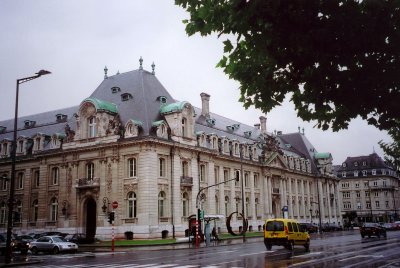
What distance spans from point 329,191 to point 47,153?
64771mm

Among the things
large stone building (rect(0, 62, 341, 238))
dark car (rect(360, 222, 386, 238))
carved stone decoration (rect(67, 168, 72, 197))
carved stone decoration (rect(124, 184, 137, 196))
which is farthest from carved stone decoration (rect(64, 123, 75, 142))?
dark car (rect(360, 222, 386, 238))

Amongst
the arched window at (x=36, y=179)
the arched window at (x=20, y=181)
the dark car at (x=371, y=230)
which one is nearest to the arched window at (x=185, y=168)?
the arched window at (x=36, y=179)

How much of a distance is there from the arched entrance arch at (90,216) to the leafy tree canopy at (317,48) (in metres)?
46.3

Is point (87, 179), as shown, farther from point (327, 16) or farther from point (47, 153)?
point (327, 16)

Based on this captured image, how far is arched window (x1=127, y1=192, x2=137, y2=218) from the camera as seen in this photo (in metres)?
49.7

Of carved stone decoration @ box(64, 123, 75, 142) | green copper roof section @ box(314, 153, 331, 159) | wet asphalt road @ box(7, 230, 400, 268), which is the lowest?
wet asphalt road @ box(7, 230, 400, 268)

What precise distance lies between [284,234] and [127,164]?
2527 cm

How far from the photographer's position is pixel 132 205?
50.1 metres

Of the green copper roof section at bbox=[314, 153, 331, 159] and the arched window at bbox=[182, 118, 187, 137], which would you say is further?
the green copper roof section at bbox=[314, 153, 331, 159]

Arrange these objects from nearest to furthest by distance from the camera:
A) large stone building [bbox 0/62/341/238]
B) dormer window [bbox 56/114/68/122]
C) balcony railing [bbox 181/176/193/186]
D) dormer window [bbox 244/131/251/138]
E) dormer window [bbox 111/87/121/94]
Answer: large stone building [bbox 0/62/341/238] → balcony railing [bbox 181/176/193/186] → dormer window [bbox 111/87/121/94] → dormer window [bbox 56/114/68/122] → dormer window [bbox 244/131/251/138]

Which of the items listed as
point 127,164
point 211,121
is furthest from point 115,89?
point 211,121

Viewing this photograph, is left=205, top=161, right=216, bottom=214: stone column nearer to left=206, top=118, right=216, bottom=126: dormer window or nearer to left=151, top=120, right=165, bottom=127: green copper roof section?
left=206, top=118, right=216, bottom=126: dormer window

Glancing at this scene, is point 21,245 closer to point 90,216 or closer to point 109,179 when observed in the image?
point 109,179

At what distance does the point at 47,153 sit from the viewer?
189 ft
